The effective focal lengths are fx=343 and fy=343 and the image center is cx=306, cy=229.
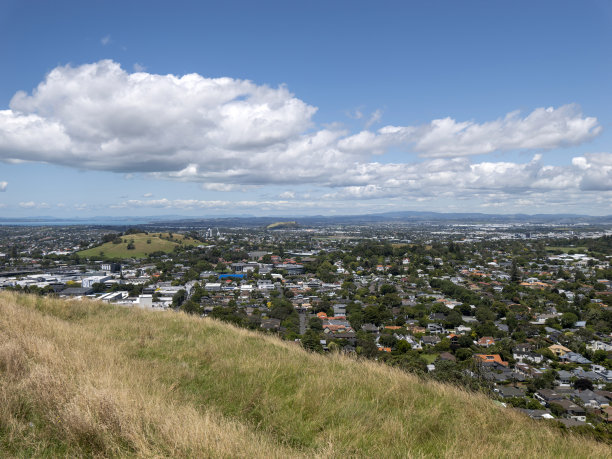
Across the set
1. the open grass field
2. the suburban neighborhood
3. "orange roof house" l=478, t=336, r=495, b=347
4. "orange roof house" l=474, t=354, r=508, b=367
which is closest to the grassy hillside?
the suburban neighborhood

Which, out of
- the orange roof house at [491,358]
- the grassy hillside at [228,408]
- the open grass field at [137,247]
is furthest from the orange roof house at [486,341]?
the open grass field at [137,247]

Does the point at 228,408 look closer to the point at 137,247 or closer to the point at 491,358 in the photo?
the point at 491,358

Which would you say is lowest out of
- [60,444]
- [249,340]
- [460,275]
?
[460,275]

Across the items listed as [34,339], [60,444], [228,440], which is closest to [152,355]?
[34,339]

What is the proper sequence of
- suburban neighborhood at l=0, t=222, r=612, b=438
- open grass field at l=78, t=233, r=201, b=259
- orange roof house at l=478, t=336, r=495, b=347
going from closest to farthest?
suburban neighborhood at l=0, t=222, r=612, b=438
orange roof house at l=478, t=336, r=495, b=347
open grass field at l=78, t=233, r=201, b=259

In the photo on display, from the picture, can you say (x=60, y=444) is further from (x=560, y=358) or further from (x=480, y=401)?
(x=560, y=358)

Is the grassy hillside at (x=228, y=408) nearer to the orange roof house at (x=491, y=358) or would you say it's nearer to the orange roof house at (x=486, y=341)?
the orange roof house at (x=491, y=358)

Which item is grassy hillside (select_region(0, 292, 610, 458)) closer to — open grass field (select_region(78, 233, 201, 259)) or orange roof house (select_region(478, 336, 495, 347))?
orange roof house (select_region(478, 336, 495, 347))
